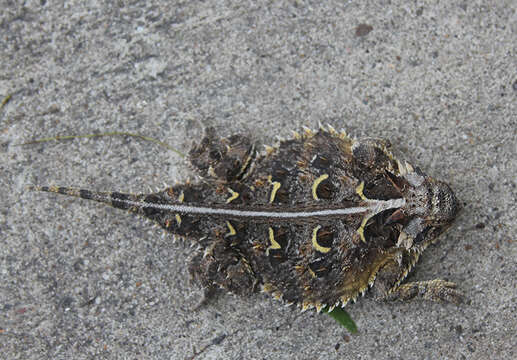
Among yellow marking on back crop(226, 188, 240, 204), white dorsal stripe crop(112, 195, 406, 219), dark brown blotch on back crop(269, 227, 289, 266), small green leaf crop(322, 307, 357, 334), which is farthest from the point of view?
small green leaf crop(322, 307, 357, 334)

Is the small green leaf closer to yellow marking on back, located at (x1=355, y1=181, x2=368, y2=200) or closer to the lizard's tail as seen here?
yellow marking on back, located at (x1=355, y1=181, x2=368, y2=200)

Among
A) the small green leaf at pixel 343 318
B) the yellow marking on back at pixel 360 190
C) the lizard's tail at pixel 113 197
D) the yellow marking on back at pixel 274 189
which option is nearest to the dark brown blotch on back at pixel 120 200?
the lizard's tail at pixel 113 197

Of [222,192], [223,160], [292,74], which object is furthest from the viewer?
[292,74]

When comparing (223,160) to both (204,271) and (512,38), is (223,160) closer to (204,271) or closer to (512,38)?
(204,271)

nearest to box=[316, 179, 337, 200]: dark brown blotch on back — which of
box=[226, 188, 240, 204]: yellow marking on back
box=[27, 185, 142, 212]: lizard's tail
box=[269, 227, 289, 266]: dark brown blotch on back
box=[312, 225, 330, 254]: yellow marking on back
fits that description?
box=[312, 225, 330, 254]: yellow marking on back

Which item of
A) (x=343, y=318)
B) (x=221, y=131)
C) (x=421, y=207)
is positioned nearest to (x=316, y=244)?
(x=421, y=207)

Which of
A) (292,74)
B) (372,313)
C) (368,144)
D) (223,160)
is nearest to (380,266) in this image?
A: (372,313)
